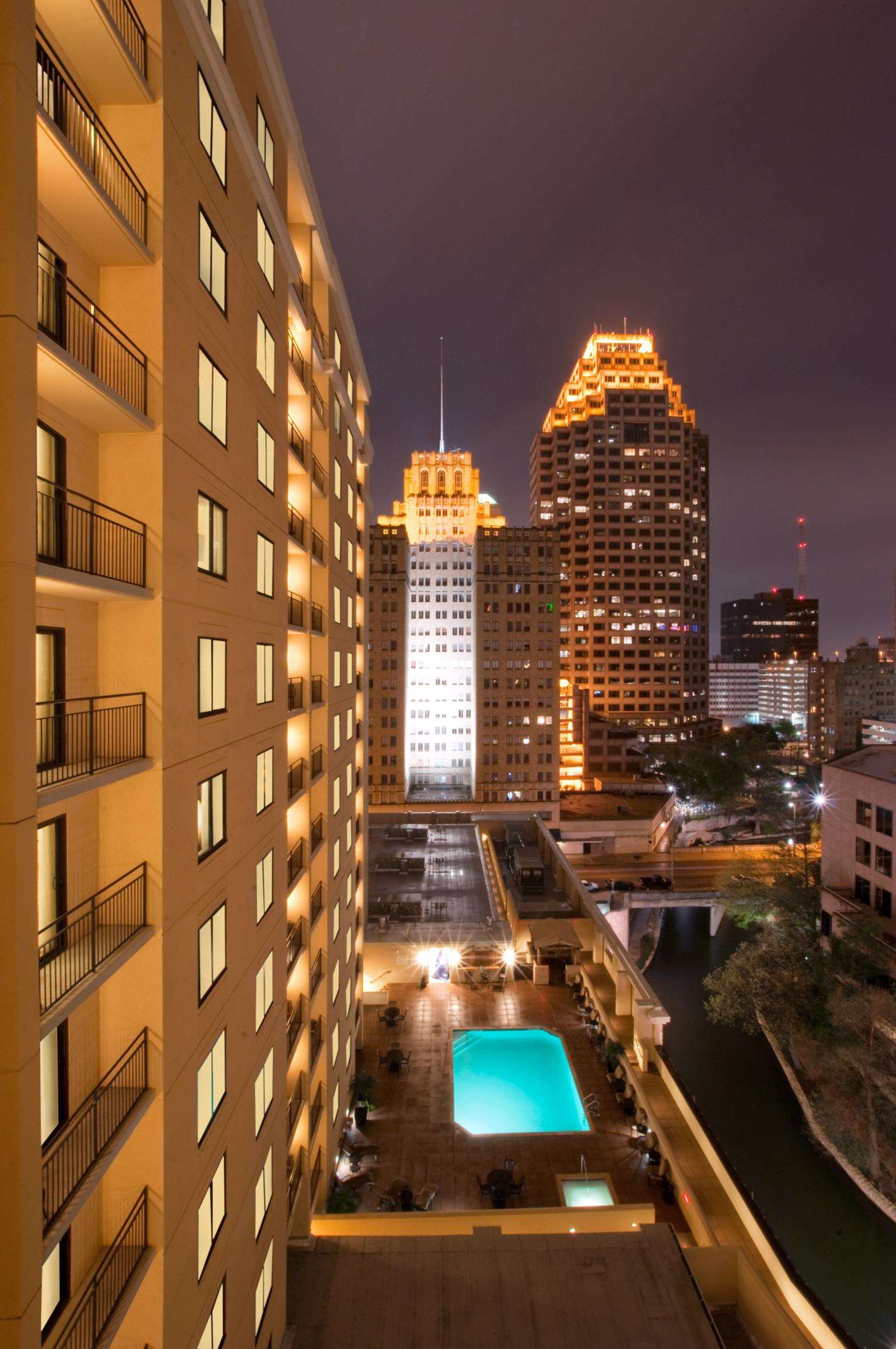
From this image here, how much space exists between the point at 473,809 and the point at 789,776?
38323 millimetres

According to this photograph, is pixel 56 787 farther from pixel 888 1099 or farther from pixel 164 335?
pixel 888 1099

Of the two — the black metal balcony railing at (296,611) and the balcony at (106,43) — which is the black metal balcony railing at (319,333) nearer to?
the black metal balcony railing at (296,611)

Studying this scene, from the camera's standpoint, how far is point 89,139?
7523 mm

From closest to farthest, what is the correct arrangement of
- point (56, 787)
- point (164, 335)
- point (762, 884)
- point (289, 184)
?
point (56, 787), point (164, 335), point (289, 184), point (762, 884)

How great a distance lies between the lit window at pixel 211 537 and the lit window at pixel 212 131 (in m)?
5.44


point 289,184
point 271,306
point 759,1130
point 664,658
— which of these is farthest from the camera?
point 664,658

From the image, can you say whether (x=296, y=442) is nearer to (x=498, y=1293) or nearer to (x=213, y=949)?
(x=213, y=949)

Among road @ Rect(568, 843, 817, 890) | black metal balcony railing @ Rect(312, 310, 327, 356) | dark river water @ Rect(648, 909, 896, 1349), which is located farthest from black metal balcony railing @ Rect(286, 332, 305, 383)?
road @ Rect(568, 843, 817, 890)

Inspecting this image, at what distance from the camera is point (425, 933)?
107 ft

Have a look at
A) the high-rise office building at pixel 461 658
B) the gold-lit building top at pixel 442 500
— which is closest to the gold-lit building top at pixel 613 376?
the gold-lit building top at pixel 442 500

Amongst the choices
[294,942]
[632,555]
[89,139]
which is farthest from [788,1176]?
[632,555]

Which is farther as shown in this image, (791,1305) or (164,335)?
(791,1305)

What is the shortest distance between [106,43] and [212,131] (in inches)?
128

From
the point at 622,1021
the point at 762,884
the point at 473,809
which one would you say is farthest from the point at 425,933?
the point at 473,809
